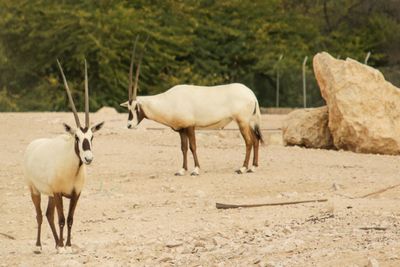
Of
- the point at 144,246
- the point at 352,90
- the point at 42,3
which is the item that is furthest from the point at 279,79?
the point at 144,246

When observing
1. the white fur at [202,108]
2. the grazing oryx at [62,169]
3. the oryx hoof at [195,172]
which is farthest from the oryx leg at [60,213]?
the white fur at [202,108]

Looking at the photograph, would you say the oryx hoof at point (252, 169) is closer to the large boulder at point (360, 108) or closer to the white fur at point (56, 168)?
the large boulder at point (360, 108)

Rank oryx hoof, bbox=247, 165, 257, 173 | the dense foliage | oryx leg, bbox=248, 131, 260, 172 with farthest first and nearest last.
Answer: the dense foliage, oryx leg, bbox=248, 131, 260, 172, oryx hoof, bbox=247, 165, 257, 173

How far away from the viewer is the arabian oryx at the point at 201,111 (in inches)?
727

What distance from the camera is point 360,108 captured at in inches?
829

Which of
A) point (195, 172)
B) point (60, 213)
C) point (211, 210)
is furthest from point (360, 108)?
point (60, 213)

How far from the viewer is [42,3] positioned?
40.5 meters

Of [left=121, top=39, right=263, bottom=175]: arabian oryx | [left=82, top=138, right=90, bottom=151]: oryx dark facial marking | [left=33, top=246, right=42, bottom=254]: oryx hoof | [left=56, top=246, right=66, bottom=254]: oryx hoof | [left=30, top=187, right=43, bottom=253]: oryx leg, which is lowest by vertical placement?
[left=33, top=246, right=42, bottom=254]: oryx hoof

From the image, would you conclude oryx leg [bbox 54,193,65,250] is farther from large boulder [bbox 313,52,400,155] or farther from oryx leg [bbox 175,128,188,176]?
large boulder [bbox 313,52,400,155]

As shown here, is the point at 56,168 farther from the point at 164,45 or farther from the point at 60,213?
the point at 164,45

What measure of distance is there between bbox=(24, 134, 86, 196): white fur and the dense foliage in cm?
2296

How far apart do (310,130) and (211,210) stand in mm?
7871

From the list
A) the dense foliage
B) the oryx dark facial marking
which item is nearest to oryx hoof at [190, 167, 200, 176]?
the oryx dark facial marking

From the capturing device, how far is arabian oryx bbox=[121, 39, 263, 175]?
1847 cm
